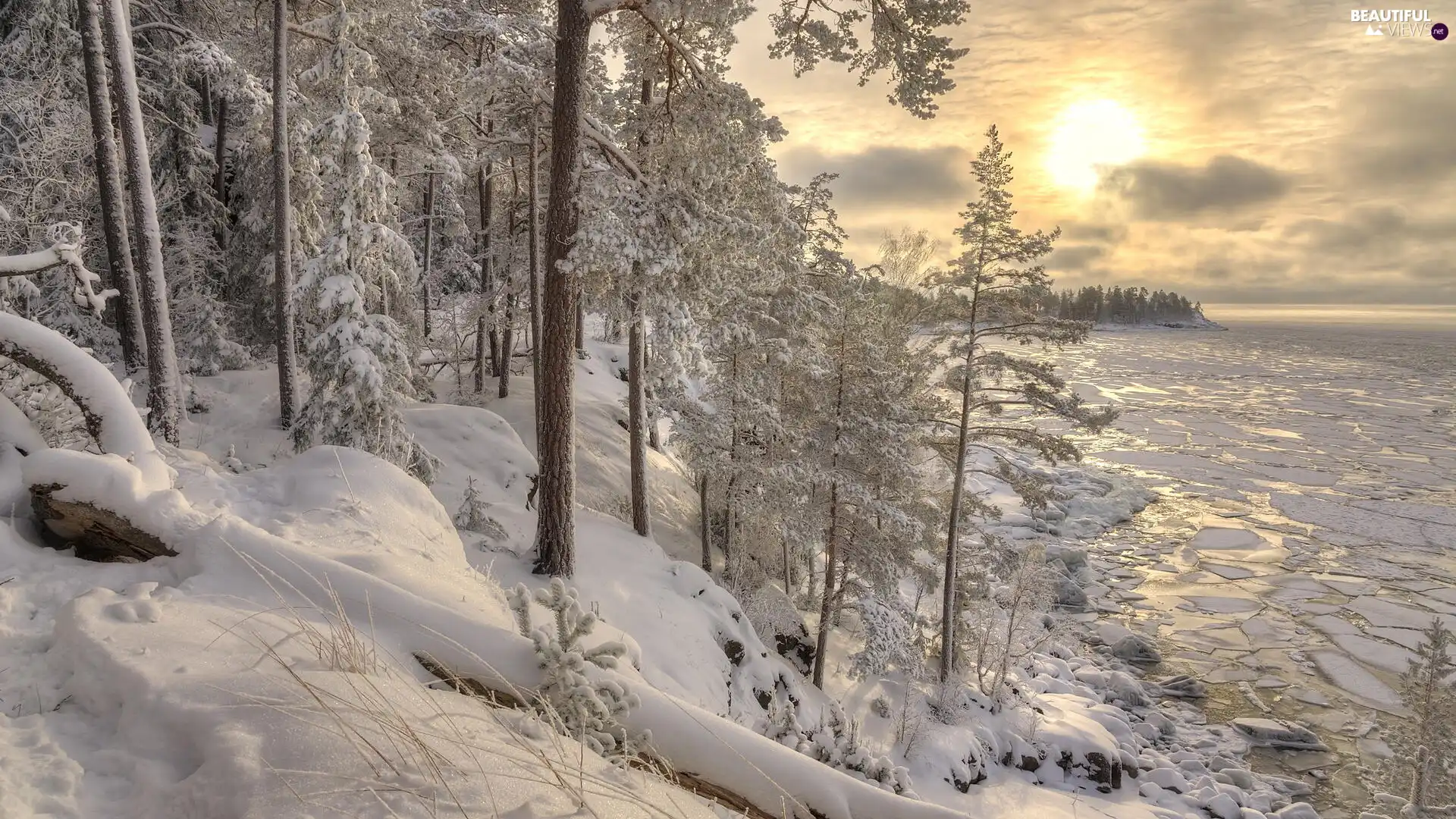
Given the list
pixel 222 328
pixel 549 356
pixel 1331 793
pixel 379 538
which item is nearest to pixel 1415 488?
pixel 1331 793

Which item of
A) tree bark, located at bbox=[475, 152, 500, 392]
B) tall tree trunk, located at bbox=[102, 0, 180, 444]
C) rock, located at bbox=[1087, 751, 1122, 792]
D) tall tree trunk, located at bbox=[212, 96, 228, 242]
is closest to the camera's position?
tall tree trunk, located at bbox=[102, 0, 180, 444]

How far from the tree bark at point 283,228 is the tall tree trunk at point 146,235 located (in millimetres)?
1899

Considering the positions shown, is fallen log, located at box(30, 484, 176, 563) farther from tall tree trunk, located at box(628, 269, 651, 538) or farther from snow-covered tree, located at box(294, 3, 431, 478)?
tall tree trunk, located at box(628, 269, 651, 538)

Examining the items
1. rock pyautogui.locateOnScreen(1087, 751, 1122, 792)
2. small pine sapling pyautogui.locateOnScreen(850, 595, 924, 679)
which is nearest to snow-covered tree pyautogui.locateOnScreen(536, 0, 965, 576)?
small pine sapling pyautogui.locateOnScreen(850, 595, 924, 679)

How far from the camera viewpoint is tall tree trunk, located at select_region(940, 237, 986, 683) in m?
14.9

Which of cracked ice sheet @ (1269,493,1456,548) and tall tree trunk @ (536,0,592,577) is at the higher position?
tall tree trunk @ (536,0,592,577)

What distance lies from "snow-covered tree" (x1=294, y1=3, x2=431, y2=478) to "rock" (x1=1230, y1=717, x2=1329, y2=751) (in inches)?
778

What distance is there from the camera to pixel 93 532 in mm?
3543

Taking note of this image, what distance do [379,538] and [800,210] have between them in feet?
41.8

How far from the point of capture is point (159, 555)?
345 centimetres

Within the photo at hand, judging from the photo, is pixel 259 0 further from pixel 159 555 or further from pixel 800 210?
pixel 159 555

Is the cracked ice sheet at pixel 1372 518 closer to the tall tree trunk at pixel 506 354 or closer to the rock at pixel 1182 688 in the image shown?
the rock at pixel 1182 688

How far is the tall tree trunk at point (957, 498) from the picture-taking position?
586 inches

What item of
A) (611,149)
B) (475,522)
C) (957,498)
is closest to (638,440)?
(475,522)
